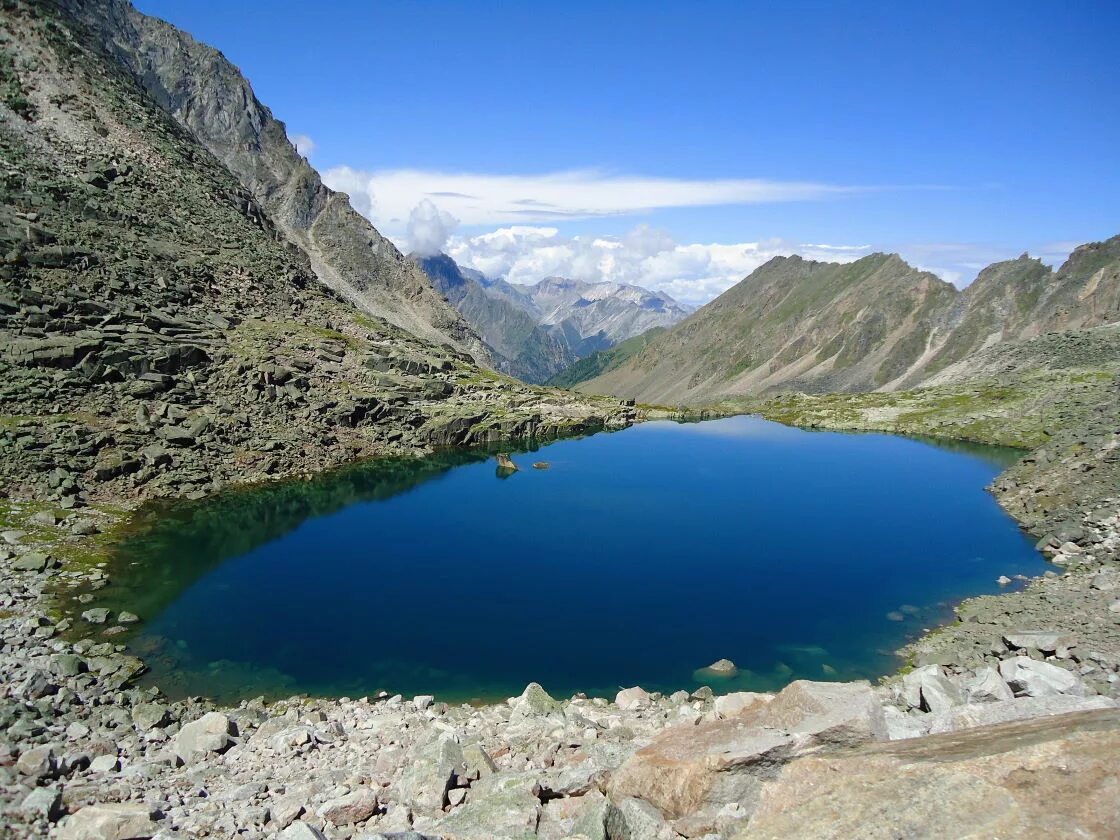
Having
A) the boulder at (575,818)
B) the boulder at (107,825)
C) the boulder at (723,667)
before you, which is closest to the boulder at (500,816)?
the boulder at (575,818)

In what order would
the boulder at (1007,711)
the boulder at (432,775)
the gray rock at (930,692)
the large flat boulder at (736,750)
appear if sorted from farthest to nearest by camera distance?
the gray rock at (930,692) < the boulder at (432,775) < the boulder at (1007,711) < the large flat boulder at (736,750)

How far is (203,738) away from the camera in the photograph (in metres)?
26.8

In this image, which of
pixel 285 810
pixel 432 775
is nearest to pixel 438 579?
pixel 285 810

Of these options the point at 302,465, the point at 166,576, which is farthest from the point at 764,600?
the point at 302,465

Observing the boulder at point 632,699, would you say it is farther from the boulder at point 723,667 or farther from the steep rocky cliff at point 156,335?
the steep rocky cliff at point 156,335

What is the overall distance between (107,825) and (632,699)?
21.5 m

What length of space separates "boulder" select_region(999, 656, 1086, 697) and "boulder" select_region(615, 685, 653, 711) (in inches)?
592

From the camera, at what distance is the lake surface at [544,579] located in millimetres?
38812

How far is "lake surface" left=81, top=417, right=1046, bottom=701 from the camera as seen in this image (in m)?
38.8

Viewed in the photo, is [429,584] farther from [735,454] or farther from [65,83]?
[65,83]

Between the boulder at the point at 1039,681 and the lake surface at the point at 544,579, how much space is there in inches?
582

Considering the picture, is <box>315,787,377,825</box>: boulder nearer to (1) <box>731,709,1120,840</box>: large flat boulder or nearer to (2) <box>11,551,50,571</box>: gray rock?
(1) <box>731,709,1120,840</box>: large flat boulder

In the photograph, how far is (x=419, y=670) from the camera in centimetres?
3831

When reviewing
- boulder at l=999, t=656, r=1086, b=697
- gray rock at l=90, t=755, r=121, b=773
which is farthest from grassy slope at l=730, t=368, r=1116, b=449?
gray rock at l=90, t=755, r=121, b=773
